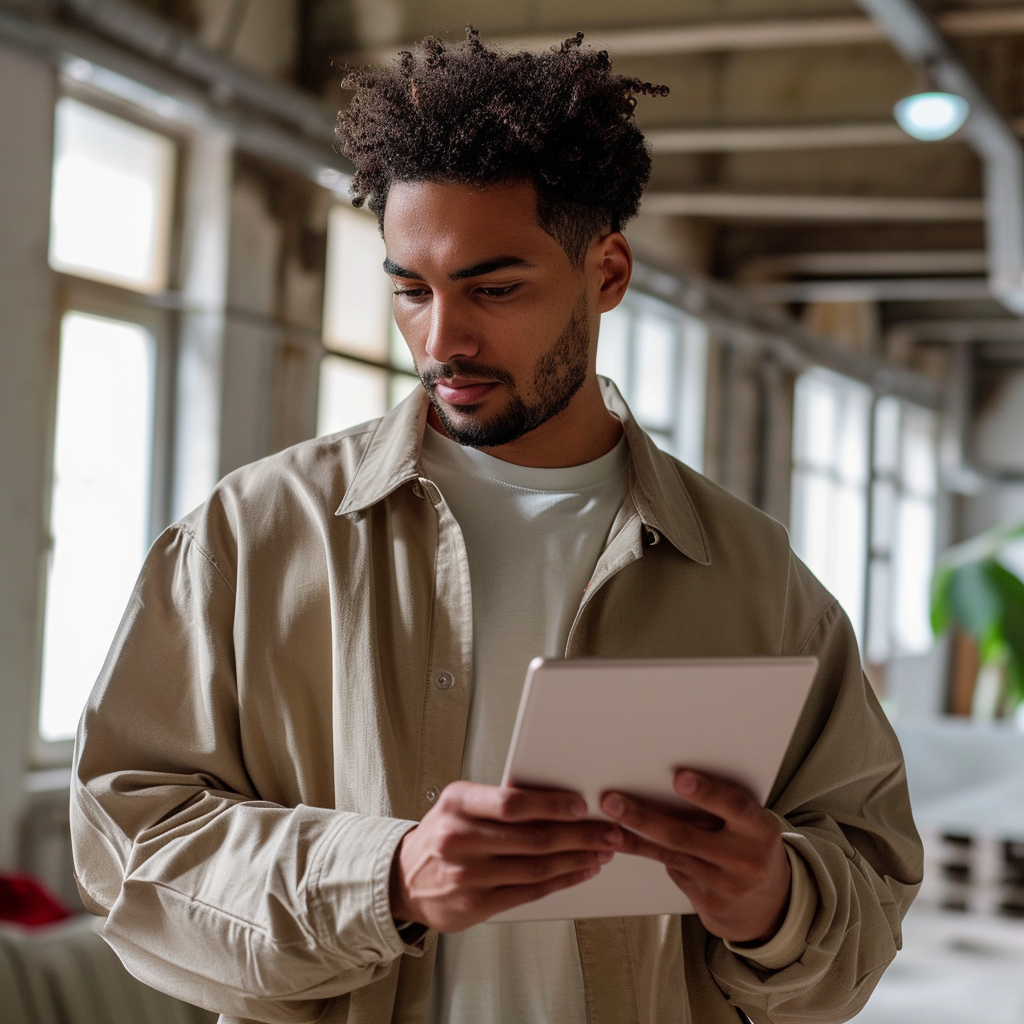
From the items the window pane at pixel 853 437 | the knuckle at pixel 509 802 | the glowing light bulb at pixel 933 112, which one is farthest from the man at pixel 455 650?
the window pane at pixel 853 437

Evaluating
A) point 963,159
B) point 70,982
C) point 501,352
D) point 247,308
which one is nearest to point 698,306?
point 963,159

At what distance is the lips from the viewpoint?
126cm

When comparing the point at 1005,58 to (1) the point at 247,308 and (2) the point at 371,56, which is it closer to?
(2) the point at 371,56

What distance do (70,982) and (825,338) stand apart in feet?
24.3

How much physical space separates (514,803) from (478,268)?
52cm

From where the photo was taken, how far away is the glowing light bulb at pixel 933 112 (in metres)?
4.10

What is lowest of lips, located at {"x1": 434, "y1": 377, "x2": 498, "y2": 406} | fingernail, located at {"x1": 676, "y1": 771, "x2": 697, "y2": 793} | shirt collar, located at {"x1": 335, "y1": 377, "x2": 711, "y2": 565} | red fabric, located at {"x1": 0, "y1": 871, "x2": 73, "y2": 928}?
red fabric, located at {"x1": 0, "y1": 871, "x2": 73, "y2": 928}

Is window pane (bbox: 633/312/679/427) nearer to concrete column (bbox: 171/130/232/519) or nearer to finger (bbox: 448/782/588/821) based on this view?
concrete column (bbox: 171/130/232/519)

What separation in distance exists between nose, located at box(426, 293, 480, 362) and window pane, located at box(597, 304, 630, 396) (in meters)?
5.65

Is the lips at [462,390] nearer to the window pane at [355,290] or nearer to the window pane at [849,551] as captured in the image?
the window pane at [355,290]

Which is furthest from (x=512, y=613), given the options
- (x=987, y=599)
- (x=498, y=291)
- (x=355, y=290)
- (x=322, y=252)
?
(x=987, y=599)

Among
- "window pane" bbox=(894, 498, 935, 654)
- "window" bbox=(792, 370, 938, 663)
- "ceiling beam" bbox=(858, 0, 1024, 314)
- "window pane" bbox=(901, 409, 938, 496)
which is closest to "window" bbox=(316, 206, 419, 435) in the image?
"ceiling beam" bbox=(858, 0, 1024, 314)

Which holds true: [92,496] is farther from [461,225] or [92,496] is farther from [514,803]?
[514,803]

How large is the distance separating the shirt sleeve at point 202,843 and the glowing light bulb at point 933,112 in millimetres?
3491
